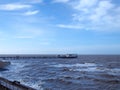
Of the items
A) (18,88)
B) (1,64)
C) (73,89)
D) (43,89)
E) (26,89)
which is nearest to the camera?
(26,89)

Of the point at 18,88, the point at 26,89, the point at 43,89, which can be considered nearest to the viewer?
the point at 26,89

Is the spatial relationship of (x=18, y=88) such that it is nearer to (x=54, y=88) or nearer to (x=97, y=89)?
(x=54, y=88)

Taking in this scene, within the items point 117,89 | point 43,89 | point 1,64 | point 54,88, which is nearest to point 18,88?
point 43,89

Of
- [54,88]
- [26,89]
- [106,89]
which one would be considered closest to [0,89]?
[26,89]

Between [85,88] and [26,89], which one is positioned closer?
[26,89]

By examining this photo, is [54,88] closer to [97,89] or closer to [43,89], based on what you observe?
[43,89]

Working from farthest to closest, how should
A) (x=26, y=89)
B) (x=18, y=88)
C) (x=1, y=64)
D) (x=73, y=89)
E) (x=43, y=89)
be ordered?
(x=1, y=64) < (x=73, y=89) < (x=43, y=89) < (x=18, y=88) < (x=26, y=89)

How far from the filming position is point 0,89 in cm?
2003

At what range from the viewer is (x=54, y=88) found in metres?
28.0

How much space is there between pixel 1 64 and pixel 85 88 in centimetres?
3679

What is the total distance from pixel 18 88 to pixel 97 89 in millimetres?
12109

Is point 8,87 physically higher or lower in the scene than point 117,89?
higher

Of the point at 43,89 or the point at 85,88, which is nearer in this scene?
the point at 43,89

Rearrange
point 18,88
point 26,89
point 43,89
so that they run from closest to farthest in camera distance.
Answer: point 26,89
point 18,88
point 43,89
